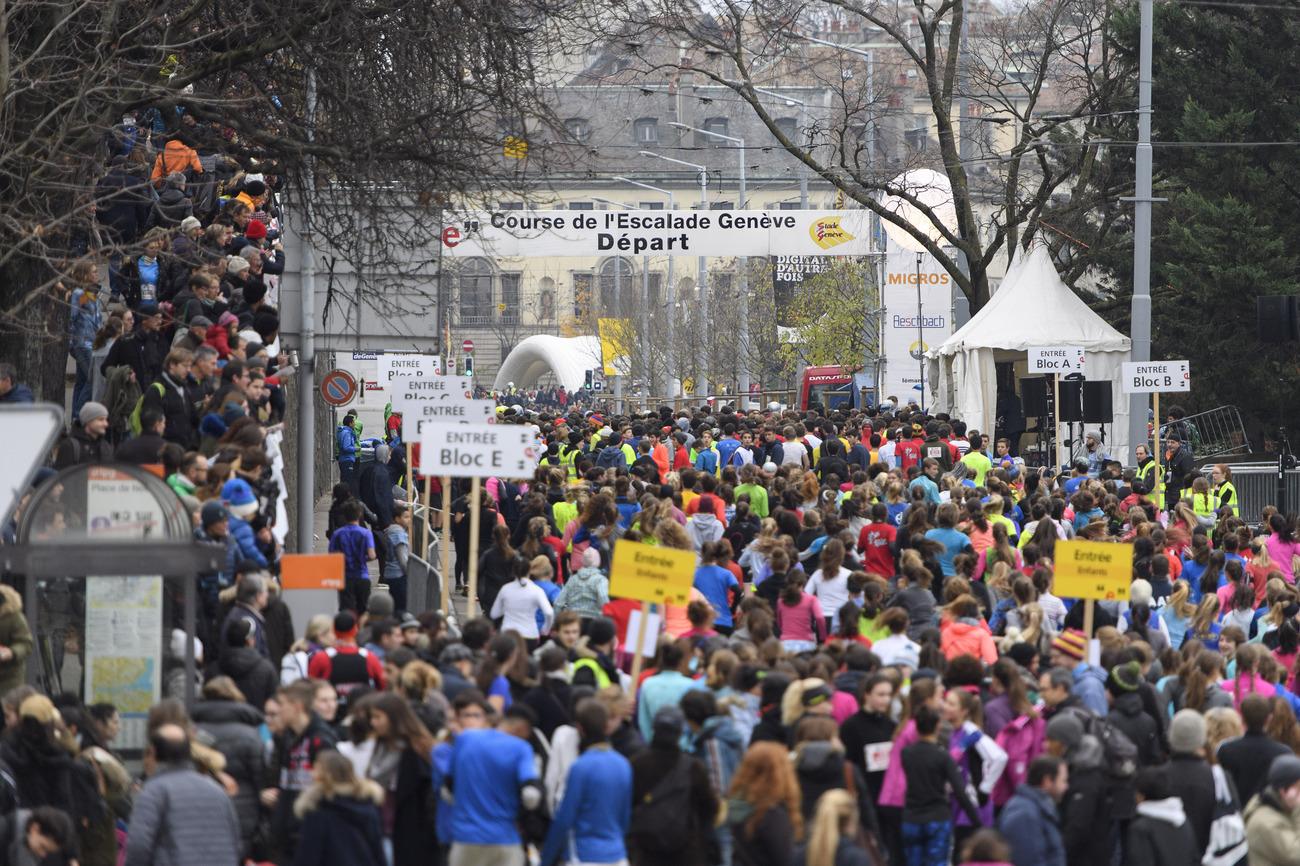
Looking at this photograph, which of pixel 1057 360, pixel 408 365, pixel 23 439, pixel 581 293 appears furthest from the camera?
pixel 581 293

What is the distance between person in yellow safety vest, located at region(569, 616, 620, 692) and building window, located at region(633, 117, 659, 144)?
272ft

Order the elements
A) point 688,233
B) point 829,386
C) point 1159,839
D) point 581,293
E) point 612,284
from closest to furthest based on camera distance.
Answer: point 1159,839 < point 688,233 < point 829,386 < point 581,293 < point 612,284

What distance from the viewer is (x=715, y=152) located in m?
87.1

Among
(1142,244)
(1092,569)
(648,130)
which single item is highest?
(648,130)

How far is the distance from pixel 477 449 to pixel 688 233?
17.7m

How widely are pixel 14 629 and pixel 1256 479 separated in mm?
21555

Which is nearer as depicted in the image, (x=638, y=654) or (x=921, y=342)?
(x=638, y=654)

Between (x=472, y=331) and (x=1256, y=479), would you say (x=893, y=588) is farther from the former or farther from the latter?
(x=472, y=331)

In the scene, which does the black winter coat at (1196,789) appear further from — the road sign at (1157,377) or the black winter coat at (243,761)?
the road sign at (1157,377)

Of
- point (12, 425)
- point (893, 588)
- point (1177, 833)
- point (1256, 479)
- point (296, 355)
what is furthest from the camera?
point (1256, 479)

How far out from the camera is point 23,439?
19.8 feet

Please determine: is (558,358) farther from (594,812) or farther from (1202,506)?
(594,812)

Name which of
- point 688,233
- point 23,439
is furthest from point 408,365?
point 23,439

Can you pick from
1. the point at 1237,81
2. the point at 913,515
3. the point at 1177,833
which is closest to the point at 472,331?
the point at 1237,81
